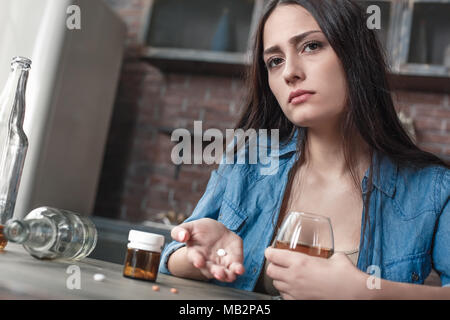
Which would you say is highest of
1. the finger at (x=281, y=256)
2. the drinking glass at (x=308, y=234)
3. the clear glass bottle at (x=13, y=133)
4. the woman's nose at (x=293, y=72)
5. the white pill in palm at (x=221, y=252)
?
the woman's nose at (x=293, y=72)

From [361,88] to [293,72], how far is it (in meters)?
0.19

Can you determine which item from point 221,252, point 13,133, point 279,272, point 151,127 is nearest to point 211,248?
point 221,252

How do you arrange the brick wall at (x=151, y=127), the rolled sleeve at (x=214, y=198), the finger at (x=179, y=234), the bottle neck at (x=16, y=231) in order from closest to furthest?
the bottle neck at (x=16, y=231), the finger at (x=179, y=234), the rolled sleeve at (x=214, y=198), the brick wall at (x=151, y=127)

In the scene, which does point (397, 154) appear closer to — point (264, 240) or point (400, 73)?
point (264, 240)

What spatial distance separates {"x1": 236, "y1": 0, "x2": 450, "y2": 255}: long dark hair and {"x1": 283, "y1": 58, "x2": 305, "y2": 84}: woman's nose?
0.35 feet

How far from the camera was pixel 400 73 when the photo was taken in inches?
93.1

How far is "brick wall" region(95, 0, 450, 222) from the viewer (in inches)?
108

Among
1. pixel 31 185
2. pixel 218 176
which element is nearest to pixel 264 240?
pixel 218 176

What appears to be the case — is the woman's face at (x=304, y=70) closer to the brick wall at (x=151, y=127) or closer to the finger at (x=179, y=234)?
the finger at (x=179, y=234)

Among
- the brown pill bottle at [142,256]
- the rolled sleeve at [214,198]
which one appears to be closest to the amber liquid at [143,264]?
the brown pill bottle at [142,256]

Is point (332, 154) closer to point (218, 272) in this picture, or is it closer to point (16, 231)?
point (218, 272)

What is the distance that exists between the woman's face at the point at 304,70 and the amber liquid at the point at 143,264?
50cm

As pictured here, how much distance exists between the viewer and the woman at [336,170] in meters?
1.05
